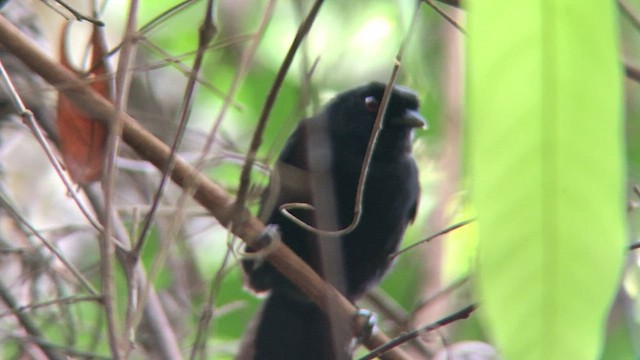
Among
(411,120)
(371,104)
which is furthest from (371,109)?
(411,120)

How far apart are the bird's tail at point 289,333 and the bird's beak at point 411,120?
0.75 m

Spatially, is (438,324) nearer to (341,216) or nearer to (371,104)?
(341,216)

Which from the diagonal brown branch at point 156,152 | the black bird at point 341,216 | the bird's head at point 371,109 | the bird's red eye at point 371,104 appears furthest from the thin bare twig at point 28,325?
the bird's red eye at point 371,104

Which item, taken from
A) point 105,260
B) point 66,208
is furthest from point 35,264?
point 105,260

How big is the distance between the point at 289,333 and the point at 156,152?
161cm

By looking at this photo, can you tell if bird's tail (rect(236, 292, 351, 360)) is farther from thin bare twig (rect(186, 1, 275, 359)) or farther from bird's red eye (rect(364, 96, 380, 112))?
thin bare twig (rect(186, 1, 275, 359))

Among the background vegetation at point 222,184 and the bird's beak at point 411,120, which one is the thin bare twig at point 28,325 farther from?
the bird's beak at point 411,120

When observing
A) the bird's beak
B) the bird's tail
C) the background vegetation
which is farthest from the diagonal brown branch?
the bird's beak

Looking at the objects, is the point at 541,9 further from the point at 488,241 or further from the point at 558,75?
the point at 488,241

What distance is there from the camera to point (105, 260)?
1489mm

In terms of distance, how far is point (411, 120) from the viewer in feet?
10.8

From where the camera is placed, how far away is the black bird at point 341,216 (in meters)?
3.03

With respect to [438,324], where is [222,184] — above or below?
above

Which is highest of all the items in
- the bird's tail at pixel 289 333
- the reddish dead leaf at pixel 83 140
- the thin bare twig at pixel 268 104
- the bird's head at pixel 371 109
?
the bird's head at pixel 371 109
